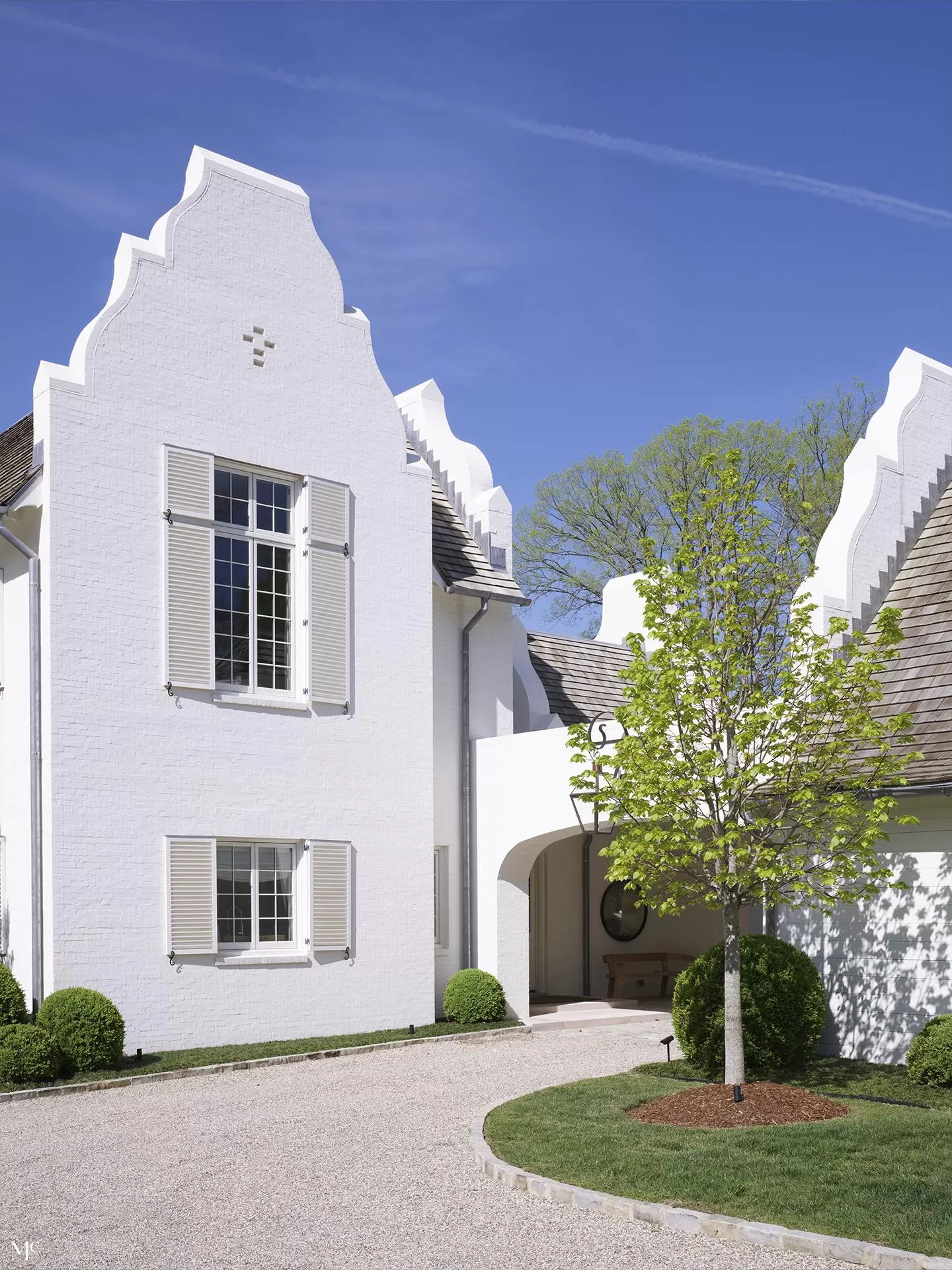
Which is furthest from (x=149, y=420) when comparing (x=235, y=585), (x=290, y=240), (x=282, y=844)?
(x=282, y=844)

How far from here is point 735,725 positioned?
472 inches

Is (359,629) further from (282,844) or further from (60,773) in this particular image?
(60,773)

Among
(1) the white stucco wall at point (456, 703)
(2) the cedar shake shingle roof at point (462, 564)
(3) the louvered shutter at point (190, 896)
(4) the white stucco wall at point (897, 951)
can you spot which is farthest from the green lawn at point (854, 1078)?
(2) the cedar shake shingle roof at point (462, 564)

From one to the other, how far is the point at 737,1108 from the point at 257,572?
9024 mm

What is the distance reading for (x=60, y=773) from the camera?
14.9 metres

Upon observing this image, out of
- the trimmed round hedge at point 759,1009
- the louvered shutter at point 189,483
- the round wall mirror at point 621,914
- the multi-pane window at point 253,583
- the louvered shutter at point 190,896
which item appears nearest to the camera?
the trimmed round hedge at point 759,1009

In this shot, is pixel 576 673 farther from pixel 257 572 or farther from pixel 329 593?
pixel 257 572

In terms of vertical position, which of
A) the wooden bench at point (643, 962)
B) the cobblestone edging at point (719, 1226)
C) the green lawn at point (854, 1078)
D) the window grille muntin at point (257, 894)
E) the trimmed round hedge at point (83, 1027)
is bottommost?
the wooden bench at point (643, 962)

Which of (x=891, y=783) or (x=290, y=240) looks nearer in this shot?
(x=891, y=783)

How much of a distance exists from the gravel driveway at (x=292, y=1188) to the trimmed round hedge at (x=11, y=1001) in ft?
4.73

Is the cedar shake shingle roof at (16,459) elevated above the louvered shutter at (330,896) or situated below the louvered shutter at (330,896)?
above

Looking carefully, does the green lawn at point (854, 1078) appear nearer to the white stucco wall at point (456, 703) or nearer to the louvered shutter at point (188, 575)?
the white stucco wall at point (456, 703)

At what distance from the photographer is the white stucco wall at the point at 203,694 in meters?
15.2

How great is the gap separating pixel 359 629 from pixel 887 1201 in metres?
11.2
